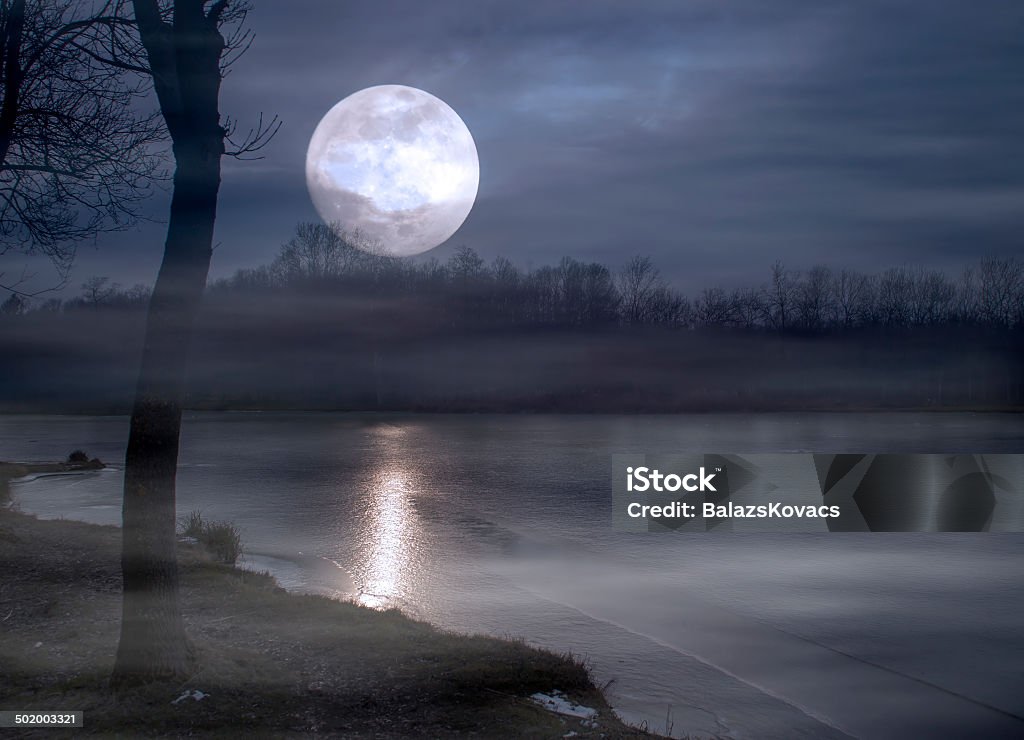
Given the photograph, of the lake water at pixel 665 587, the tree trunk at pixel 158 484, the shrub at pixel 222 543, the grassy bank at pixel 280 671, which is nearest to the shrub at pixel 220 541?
the shrub at pixel 222 543

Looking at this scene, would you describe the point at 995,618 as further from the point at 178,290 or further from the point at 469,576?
the point at 178,290

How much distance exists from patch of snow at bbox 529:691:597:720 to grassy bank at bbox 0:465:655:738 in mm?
103

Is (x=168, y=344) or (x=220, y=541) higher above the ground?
(x=168, y=344)

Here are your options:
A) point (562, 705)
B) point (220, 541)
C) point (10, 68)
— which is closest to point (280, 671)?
point (562, 705)

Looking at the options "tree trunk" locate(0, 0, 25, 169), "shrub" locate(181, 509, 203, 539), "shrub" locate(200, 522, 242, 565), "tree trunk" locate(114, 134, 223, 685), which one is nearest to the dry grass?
"tree trunk" locate(114, 134, 223, 685)

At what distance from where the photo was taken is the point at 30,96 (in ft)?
39.0

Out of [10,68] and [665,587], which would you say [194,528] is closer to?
[10,68]

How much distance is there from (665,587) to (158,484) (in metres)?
8.25

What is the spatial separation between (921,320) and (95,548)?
101167mm

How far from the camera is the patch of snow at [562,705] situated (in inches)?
256

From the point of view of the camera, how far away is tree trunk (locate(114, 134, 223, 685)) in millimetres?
6098

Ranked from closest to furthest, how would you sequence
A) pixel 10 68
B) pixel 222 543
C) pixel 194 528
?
1. pixel 10 68
2. pixel 222 543
3. pixel 194 528

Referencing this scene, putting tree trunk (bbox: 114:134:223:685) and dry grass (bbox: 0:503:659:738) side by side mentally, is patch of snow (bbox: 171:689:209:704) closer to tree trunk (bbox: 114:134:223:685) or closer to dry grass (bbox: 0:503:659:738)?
dry grass (bbox: 0:503:659:738)

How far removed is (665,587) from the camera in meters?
12.3
